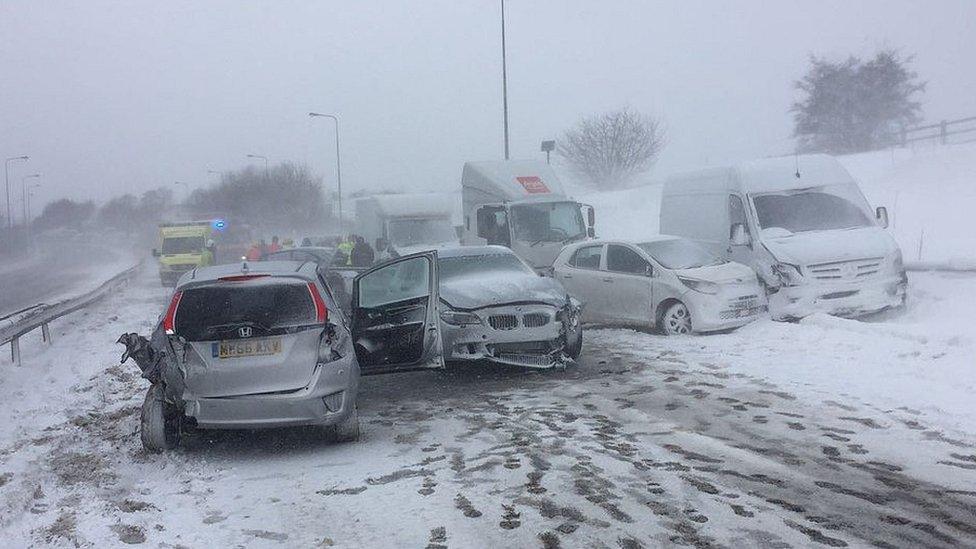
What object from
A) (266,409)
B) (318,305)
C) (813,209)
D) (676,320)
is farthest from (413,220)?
(266,409)

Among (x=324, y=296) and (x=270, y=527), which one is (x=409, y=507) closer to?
(x=270, y=527)

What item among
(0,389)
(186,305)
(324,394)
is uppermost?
(186,305)

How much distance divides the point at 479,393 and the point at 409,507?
411cm

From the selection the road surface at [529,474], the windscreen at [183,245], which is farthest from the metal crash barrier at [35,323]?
the windscreen at [183,245]

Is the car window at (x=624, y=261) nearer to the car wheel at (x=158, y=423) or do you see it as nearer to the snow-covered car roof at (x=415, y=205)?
the car wheel at (x=158, y=423)

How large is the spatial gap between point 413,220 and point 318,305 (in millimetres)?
17230

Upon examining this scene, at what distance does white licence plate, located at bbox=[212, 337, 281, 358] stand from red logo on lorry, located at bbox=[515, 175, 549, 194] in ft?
48.3

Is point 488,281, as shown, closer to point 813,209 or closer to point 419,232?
point 813,209

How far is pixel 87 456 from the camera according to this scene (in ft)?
24.0

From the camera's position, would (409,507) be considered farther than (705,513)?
Yes

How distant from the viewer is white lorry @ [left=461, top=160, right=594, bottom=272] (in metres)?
20.6

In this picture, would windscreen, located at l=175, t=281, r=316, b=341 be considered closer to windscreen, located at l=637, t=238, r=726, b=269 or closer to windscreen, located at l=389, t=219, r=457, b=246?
windscreen, located at l=637, t=238, r=726, b=269

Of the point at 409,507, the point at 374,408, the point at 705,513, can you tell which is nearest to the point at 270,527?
the point at 409,507

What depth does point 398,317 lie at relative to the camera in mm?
10219
